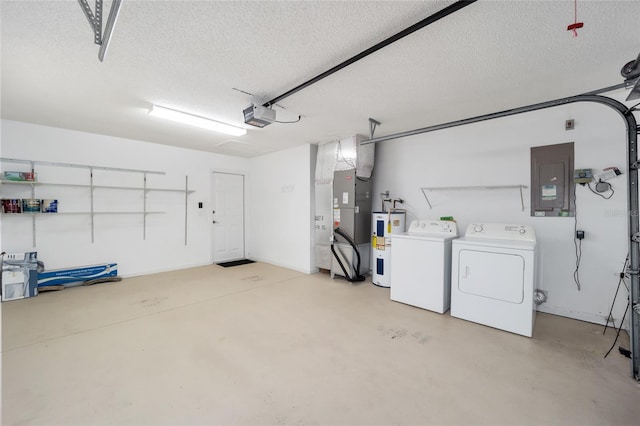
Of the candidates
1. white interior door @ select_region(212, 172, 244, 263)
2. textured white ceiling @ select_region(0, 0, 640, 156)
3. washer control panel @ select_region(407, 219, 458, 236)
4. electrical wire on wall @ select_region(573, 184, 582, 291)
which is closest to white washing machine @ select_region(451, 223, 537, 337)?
washer control panel @ select_region(407, 219, 458, 236)

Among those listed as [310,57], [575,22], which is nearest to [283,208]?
[310,57]

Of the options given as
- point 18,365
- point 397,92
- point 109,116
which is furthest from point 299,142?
point 18,365

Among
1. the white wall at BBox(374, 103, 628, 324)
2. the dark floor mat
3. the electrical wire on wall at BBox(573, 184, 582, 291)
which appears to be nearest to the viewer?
the white wall at BBox(374, 103, 628, 324)

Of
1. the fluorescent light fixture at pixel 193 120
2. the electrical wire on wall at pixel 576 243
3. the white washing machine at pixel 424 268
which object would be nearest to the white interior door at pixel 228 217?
the fluorescent light fixture at pixel 193 120

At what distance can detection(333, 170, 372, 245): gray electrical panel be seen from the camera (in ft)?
15.1

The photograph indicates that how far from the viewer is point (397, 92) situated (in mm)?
2873

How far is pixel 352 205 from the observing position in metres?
4.58

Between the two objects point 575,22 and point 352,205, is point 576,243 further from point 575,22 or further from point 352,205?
point 352,205

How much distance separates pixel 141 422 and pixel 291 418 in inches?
37.9

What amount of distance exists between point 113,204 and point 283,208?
127 inches

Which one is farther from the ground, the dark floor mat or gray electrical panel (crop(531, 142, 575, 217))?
gray electrical panel (crop(531, 142, 575, 217))

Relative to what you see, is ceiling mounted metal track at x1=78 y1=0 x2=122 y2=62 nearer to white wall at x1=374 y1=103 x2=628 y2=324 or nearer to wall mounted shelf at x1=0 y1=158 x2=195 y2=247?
wall mounted shelf at x1=0 y1=158 x2=195 y2=247

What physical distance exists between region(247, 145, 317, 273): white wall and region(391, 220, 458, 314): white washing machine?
6.74 ft

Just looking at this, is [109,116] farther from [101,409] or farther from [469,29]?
[469,29]
